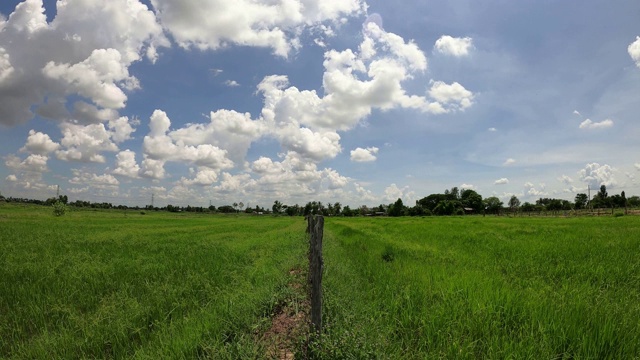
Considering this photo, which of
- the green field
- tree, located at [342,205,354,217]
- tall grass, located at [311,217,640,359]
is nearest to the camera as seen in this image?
tall grass, located at [311,217,640,359]

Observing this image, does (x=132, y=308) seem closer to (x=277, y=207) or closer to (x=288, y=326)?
(x=288, y=326)

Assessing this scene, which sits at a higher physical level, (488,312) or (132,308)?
(488,312)

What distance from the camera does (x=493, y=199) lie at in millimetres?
151000

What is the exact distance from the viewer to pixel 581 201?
10656 cm

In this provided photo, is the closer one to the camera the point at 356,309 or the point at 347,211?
the point at 356,309

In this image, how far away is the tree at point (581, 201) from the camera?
10262 cm

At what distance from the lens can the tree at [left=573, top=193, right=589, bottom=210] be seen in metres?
103

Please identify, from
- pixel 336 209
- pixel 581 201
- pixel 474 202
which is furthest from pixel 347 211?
pixel 581 201

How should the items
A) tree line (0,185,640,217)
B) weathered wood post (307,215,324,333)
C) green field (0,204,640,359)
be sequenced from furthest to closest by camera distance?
tree line (0,185,640,217), weathered wood post (307,215,324,333), green field (0,204,640,359)

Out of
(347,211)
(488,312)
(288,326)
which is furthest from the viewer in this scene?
(347,211)

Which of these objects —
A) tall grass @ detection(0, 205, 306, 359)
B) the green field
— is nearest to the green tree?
the green field

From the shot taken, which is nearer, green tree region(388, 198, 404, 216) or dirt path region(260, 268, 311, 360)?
dirt path region(260, 268, 311, 360)

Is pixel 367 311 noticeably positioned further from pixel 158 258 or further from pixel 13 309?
pixel 158 258

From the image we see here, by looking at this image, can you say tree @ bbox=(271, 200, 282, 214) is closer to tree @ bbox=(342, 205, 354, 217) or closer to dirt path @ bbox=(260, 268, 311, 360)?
tree @ bbox=(342, 205, 354, 217)
